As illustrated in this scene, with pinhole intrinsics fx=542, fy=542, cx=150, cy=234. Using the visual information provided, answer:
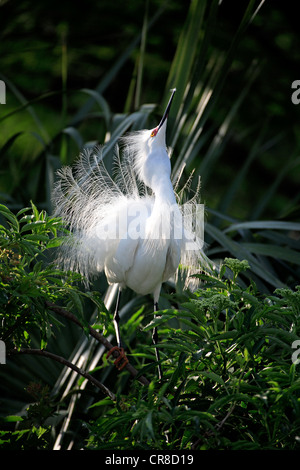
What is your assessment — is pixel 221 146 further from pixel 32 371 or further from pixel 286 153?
pixel 286 153

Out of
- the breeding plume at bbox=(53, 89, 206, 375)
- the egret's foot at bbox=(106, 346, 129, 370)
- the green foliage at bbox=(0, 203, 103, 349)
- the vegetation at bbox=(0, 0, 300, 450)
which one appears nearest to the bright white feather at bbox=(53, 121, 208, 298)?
the breeding plume at bbox=(53, 89, 206, 375)

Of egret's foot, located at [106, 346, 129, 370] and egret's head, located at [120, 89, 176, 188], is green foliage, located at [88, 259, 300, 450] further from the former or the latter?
egret's head, located at [120, 89, 176, 188]

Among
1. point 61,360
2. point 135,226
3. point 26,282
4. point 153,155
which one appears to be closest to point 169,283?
point 135,226

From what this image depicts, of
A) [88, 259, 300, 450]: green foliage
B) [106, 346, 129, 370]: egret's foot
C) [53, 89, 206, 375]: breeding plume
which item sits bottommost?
[88, 259, 300, 450]: green foliage

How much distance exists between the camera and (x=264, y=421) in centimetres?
146

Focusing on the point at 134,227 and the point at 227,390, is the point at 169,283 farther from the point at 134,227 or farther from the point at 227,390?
the point at 227,390

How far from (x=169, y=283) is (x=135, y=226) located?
590 millimetres

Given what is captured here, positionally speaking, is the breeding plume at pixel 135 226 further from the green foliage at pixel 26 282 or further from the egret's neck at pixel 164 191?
the green foliage at pixel 26 282

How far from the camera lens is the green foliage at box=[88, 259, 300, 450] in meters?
1.42

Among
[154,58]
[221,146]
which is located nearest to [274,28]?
[154,58]

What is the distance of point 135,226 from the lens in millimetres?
2191

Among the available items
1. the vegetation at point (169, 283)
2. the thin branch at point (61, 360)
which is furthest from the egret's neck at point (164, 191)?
the thin branch at point (61, 360)

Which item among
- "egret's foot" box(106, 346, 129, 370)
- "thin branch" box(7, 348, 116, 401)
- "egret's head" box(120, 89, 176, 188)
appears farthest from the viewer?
"egret's head" box(120, 89, 176, 188)
